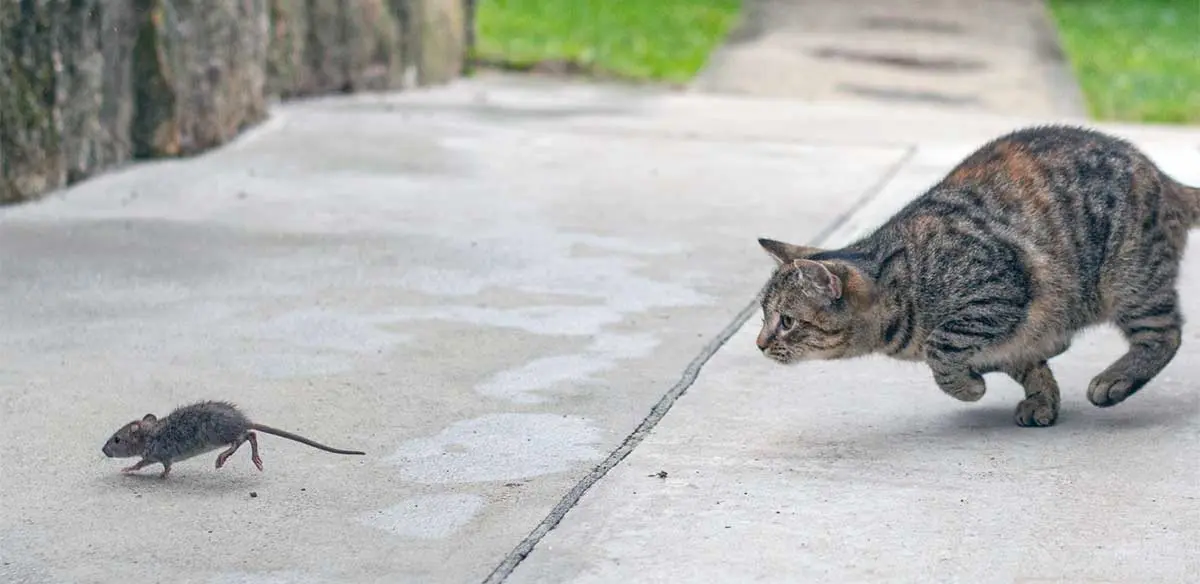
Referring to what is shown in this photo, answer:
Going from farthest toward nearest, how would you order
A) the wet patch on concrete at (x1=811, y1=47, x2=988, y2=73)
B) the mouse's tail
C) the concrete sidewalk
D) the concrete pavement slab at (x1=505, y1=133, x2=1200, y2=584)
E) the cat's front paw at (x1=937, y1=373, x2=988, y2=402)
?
the wet patch on concrete at (x1=811, y1=47, x2=988, y2=73) → the cat's front paw at (x1=937, y1=373, x2=988, y2=402) → the mouse's tail → the concrete sidewalk → the concrete pavement slab at (x1=505, y1=133, x2=1200, y2=584)

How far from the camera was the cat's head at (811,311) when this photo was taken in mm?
5593

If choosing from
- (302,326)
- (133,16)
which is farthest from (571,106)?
(302,326)

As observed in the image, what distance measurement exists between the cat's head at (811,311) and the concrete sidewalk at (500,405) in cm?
25

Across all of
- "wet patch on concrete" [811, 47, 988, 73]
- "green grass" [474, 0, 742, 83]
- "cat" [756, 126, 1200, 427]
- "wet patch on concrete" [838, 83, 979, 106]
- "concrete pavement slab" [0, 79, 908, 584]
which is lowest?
"green grass" [474, 0, 742, 83]

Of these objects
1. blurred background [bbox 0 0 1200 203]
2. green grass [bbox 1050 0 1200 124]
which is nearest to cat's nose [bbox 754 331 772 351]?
blurred background [bbox 0 0 1200 203]

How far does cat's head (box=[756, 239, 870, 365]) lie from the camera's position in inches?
220

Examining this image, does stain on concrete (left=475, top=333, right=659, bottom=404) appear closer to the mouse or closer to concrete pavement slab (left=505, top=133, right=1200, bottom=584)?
concrete pavement slab (left=505, top=133, right=1200, bottom=584)

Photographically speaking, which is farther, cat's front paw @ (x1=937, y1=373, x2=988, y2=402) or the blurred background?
the blurred background

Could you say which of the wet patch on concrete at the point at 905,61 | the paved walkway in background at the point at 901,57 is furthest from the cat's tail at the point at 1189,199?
the wet patch on concrete at the point at 905,61

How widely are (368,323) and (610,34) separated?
1246 centimetres

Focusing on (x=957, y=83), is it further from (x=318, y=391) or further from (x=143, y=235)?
(x=318, y=391)

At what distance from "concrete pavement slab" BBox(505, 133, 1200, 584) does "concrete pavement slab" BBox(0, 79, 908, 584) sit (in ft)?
0.79

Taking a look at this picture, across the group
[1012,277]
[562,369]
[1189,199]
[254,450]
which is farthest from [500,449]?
[1189,199]

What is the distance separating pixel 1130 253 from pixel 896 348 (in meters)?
0.87
